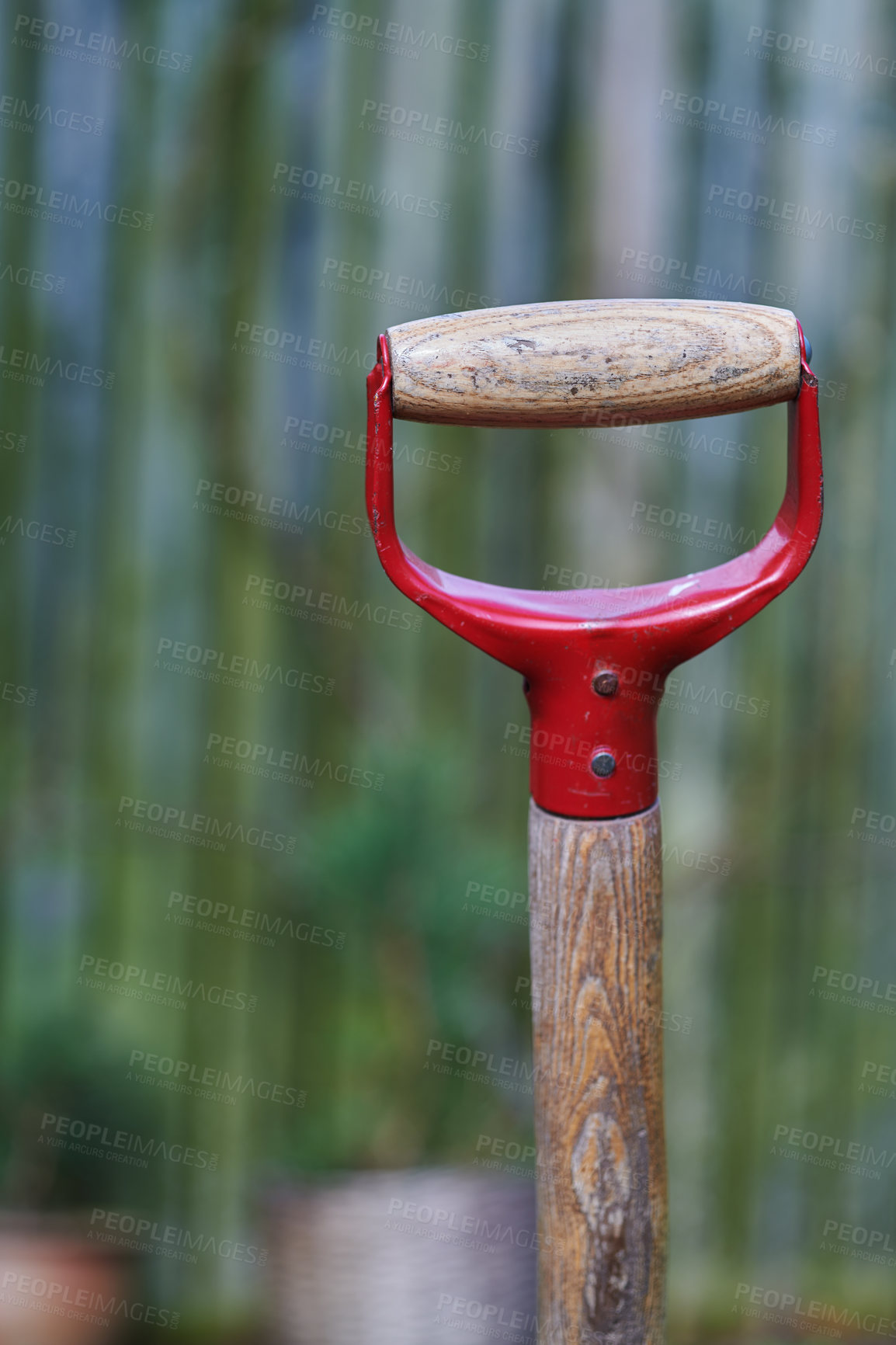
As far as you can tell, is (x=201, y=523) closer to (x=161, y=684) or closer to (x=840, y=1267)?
(x=161, y=684)

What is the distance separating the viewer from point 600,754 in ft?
3.43

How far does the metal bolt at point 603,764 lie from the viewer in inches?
41.1

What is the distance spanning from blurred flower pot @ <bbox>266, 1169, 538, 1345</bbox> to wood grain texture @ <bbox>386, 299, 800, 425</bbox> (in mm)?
948

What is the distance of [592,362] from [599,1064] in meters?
0.52

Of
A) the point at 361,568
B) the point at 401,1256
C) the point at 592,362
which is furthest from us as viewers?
the point at 361,568

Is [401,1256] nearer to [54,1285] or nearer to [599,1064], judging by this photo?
[54,1285]

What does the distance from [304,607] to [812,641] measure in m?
0.69

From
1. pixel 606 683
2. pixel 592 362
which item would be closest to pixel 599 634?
pixel 606 683

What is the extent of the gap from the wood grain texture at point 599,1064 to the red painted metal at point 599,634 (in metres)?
0.04

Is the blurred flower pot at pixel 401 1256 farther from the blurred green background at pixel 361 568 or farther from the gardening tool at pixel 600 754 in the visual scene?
the gardening tool at pixel 600 754

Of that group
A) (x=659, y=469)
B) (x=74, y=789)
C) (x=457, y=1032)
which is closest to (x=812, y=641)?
(x=659, y=469)

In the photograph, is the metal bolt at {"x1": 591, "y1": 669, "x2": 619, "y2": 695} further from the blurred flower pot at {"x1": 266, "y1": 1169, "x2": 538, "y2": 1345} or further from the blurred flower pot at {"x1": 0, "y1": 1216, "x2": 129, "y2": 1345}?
the blurred flower pot at {"x1": 0, "y1": 1216, "x2": 129, "y2": 1345}

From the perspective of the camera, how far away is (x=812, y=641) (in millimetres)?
1912

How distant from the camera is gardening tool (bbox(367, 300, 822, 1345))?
1.00 m
